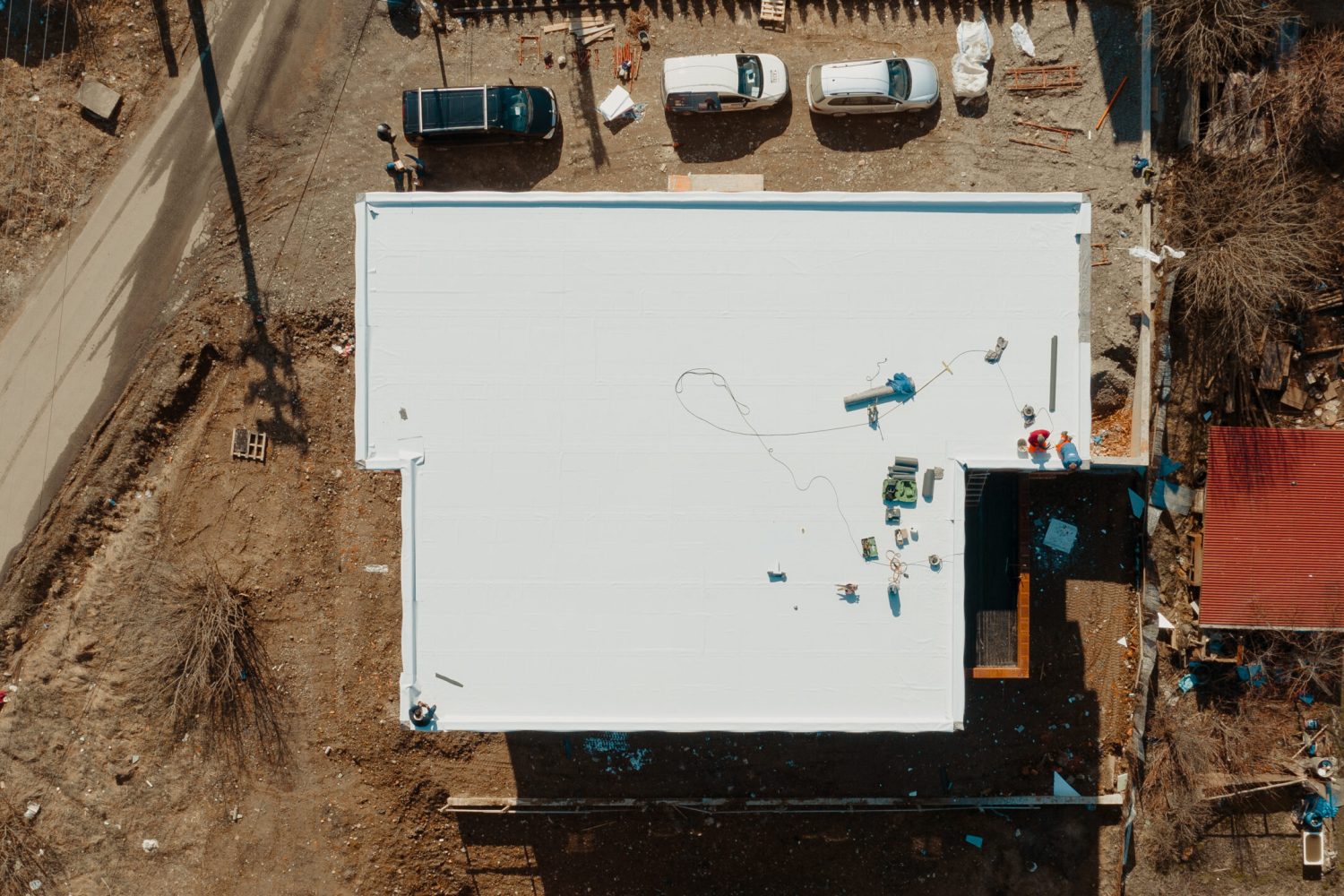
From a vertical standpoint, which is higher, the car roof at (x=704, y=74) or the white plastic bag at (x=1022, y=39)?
the white plastic bag at (x=1022, y=39)

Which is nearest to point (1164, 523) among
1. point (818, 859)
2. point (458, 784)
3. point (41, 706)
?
point (818, 859)

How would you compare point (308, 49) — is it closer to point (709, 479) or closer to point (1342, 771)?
point (709, 479)

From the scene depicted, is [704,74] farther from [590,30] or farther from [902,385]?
[902,385]

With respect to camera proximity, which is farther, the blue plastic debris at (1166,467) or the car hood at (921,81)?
the blue plastic debris at (1166,467)

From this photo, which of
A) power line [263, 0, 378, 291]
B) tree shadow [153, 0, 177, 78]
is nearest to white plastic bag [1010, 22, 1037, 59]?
power line [263, 0, 378, 291]

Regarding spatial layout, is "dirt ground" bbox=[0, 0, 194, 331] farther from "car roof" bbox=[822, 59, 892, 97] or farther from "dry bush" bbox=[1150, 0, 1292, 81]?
"dry bush" bbox=[1150, 0, 1292, 81]

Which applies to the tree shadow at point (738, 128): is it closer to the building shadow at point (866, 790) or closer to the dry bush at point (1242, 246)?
the dry bush at point (1242, 246)

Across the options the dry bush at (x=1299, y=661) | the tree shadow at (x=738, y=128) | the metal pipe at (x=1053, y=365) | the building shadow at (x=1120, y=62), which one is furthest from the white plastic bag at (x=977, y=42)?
the dry bush at (x=1299, y=661)
